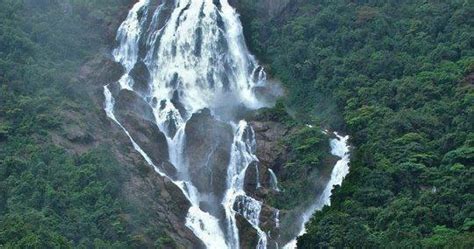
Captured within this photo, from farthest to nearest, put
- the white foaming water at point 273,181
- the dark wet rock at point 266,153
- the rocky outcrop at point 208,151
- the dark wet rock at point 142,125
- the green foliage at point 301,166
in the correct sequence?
the dark wet rock at point 142,125 → the rocky outcrop at point 208,151 → the dark wet rock at point 266,153 → the white foaming water at point 273,181 → the green foliage at point 301,166

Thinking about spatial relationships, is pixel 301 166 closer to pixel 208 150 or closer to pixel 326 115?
pixel 208 150

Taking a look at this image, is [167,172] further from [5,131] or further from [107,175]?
[5,131]

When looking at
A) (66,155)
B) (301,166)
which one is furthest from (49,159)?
(301,166)

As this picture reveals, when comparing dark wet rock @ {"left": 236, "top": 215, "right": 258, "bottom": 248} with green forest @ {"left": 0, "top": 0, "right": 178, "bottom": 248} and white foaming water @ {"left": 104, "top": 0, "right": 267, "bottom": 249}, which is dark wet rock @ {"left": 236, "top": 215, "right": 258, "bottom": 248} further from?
green forest @ {"left": 0, "top": 0, "right": 178, "bottom": 248}

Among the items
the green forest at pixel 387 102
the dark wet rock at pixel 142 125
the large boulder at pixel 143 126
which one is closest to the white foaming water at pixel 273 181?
the green forest at pixel 387 102

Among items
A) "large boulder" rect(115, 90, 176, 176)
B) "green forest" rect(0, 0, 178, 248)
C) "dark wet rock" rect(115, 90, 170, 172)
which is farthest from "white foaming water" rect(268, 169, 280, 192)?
"green forest" rect(0, 0, 178, 248)

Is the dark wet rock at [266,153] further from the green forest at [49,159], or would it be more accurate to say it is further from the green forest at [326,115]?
the green forest at [49,159]
